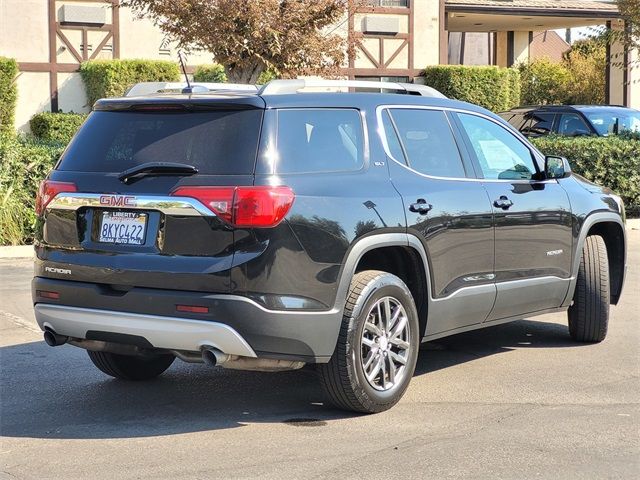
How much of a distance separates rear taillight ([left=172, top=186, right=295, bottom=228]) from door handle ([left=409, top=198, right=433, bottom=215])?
1.00m

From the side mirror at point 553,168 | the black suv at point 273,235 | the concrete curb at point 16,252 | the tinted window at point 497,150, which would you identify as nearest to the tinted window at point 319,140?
the black suv at point 273,235

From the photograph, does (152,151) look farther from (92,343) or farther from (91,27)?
(91,27)

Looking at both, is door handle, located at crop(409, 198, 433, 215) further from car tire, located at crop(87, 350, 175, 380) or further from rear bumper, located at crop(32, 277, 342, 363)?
car tire, located at crop(87, 350, 175, 380)

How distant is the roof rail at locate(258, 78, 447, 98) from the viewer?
591cm

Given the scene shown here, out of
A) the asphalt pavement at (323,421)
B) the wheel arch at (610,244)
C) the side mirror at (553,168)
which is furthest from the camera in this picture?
the wheel arch at (610,244)

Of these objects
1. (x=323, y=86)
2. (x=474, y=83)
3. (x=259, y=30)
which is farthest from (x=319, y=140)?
(x=474, y=83)

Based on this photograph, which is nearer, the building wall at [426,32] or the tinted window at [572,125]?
the tinted window at [572,125]

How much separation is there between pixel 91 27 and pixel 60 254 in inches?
779

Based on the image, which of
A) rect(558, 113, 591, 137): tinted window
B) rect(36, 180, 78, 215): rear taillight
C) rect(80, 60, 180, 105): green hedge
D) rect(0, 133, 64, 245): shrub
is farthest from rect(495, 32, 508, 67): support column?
rect(36, 180, 78, 215): rear taillight

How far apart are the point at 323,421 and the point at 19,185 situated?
339 inches

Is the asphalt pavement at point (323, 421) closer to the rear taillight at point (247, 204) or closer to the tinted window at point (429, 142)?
the rear taillight at point (247, 204)

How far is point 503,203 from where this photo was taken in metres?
6.95

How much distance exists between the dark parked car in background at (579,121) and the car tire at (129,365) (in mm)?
12675

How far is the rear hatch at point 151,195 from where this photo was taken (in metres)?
5.47
